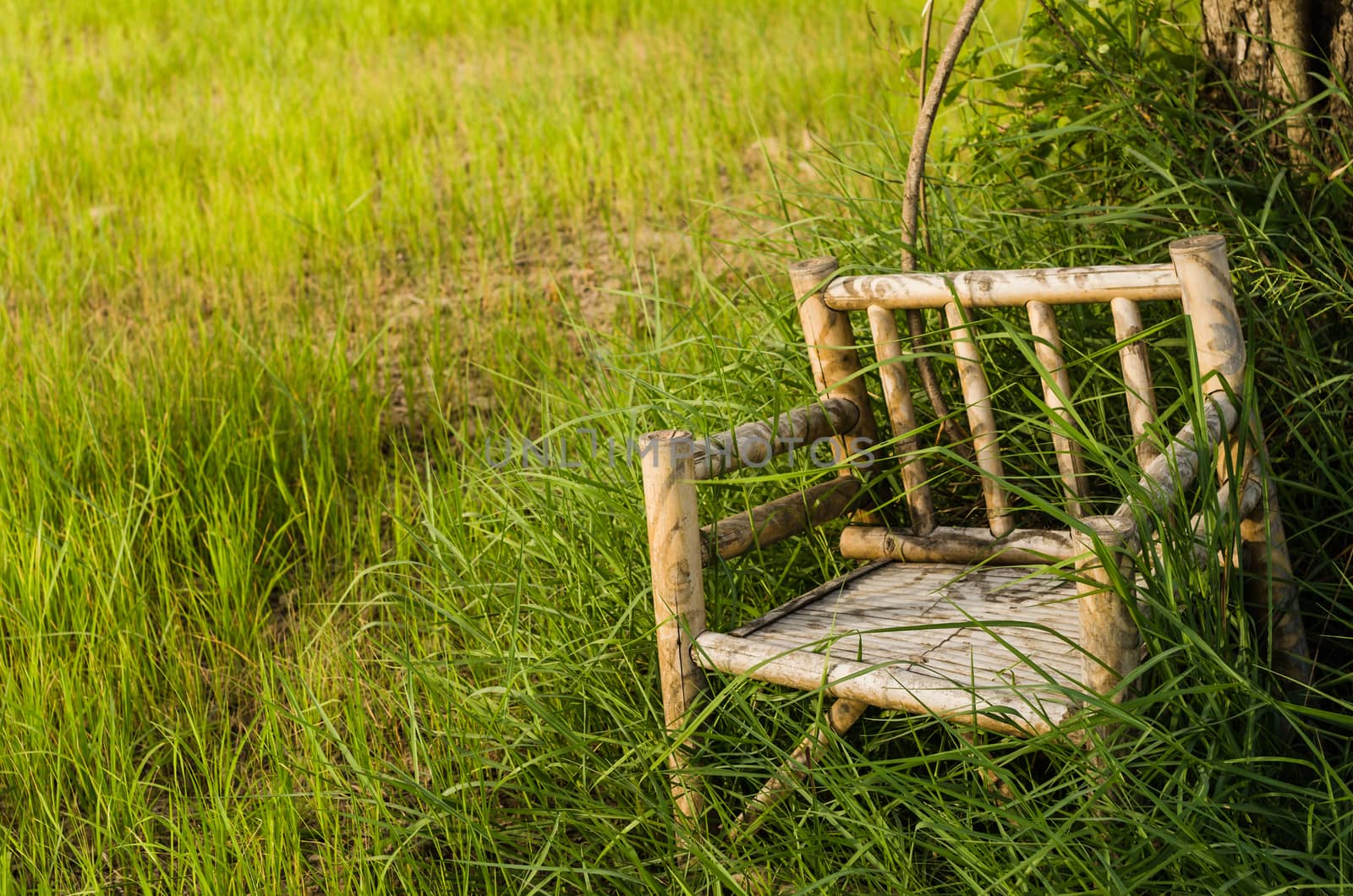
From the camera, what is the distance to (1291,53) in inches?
78.0

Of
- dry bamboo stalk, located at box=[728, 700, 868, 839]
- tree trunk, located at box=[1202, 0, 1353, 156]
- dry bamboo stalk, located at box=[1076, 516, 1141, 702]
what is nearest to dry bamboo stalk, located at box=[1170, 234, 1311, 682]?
dry bamboo stalk, located at box=[1076, 516, 1141, 702]

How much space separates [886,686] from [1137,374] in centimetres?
56

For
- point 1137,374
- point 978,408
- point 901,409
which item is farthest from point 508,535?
point 1137,374

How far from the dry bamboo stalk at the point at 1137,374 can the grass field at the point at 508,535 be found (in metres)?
0.26

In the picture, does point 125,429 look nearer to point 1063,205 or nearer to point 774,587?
point 774,587

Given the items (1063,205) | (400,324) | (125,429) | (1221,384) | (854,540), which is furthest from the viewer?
(400,324)

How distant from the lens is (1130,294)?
157 cm

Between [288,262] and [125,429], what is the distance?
1143mm

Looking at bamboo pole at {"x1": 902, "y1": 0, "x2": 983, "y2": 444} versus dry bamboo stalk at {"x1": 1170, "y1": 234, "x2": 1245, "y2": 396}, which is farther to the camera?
bamboo pole at {"x1": 902, "y1": 0, "x2": 983, "y2": 444}

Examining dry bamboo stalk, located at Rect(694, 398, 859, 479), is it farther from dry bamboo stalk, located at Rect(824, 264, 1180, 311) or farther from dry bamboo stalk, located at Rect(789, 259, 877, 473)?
dry bamboo stalk, located at Rect(824, 264, 1180, 311)

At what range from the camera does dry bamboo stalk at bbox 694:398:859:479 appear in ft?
5.25

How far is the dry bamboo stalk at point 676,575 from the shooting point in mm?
1543

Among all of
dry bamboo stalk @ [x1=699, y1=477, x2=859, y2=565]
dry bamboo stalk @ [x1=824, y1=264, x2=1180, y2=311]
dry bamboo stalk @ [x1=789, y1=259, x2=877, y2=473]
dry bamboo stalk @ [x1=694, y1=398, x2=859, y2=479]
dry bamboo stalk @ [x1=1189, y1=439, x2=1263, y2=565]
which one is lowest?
dry bamboo stalk @ [x1=699, y1=477, x2=859, y2=565]

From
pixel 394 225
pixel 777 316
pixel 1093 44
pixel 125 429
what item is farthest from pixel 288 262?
pixel 1093 44
